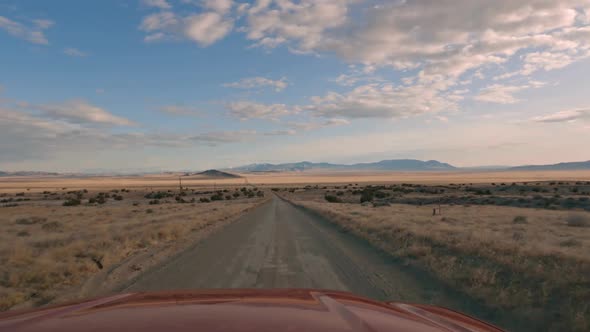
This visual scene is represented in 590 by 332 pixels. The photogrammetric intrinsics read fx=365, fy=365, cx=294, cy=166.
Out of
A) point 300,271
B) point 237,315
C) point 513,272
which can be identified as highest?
point 237,315

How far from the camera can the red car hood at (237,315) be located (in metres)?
2.48

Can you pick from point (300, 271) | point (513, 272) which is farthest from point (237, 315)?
point (513, 272)

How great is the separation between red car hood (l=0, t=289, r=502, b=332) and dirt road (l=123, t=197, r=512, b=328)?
3934 millimetres

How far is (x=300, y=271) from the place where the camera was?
906 centimetres

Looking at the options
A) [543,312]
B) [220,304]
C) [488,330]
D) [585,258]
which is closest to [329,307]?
[220,304]

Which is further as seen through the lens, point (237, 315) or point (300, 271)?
point (300, 271)

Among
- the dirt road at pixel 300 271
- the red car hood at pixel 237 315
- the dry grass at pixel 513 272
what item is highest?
the red car hood at pixel 237 315

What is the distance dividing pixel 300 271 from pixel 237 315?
660 cm

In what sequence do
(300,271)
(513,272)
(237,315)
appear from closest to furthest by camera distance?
1. (237,315)
2. (513,272)
3. (300,271)

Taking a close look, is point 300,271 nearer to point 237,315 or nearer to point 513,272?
point 513,272

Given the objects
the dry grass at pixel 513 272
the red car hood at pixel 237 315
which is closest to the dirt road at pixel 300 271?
the dry grass at pixel 513 272

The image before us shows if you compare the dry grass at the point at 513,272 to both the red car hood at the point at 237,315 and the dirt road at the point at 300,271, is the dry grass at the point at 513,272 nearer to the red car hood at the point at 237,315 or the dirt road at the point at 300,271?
the dirt road at the point at 300,271

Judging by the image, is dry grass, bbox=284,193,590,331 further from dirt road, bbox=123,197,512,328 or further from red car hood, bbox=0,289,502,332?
red car hood, bbox=0,289,502,332

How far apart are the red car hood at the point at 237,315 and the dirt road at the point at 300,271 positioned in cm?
393
